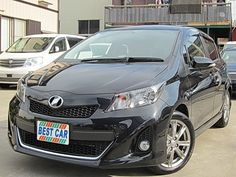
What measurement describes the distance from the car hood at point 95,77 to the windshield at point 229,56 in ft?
25.8

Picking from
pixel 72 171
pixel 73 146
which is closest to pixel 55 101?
pixel 73 146

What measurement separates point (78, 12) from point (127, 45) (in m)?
27.6

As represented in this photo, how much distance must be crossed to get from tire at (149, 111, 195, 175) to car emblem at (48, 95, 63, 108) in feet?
3.56

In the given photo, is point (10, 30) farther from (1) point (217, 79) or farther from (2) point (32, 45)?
(1) point (217, 79)

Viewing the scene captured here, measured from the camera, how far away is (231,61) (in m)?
11.9

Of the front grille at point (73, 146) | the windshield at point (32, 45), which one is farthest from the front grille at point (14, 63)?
the front grille at point (73, 146)

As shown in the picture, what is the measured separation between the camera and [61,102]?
4.04 meters

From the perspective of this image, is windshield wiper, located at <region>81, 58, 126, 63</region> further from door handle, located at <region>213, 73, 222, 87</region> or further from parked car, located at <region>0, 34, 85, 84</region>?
parked car, located at <region>0, 34, 85, 84</region>

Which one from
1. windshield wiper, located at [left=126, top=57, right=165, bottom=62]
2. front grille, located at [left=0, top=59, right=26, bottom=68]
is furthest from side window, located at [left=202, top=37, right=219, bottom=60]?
front grille, located at [left=0, top=59, right=26, bottom=68]

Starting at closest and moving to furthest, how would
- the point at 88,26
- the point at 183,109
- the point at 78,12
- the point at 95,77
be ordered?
the point at 95,77 < the point at 183,109 < the point at 88,26 < the point at 78,12

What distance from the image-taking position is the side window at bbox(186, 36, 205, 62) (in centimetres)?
522

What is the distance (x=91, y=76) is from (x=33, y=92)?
23.0 inches

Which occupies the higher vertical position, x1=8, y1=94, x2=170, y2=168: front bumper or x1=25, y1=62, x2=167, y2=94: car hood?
x1=25, y1=62, x2=167, y2=94: car hood

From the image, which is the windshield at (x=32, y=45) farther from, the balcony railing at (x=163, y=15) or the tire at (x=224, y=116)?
the balcony railing at (x=163, y=15)
